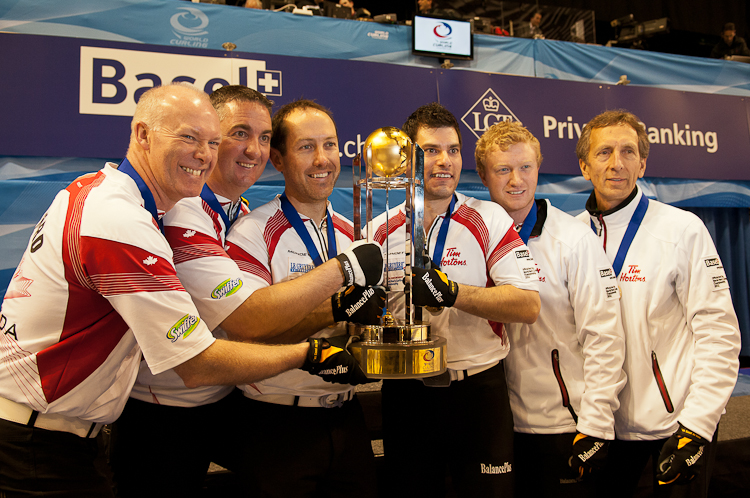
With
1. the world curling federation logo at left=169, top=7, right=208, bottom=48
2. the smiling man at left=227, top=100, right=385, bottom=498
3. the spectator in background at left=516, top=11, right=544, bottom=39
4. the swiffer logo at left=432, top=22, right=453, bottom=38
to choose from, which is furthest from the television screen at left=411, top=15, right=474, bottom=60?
the smiling man at left=227, top=100, right=385, bottom=498

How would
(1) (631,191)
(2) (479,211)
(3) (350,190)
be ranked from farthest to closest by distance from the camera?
(3) (350,190)
(1) (631,191)
(2) (479,211)

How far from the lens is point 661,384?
2.07 meters

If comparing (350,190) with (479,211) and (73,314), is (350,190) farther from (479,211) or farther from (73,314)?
(73,314)

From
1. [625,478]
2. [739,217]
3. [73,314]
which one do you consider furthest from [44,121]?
[739,217]

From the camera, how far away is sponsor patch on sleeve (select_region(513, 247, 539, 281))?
1.96m

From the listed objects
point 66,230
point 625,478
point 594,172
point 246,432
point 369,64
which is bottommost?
point 625,478

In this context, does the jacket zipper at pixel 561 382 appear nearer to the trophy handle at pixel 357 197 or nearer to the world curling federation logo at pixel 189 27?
the trophy handle at pixel 357 197

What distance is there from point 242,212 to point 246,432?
108cm

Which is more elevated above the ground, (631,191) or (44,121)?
(44,121)

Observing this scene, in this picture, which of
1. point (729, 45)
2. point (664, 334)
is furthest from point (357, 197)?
point (729, 45)

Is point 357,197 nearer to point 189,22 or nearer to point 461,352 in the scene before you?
point 461,352

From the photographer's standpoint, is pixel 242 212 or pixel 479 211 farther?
pixel 242 212

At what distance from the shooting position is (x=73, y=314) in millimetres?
1386

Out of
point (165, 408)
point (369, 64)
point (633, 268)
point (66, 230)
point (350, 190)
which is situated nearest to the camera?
point (66, 230)
